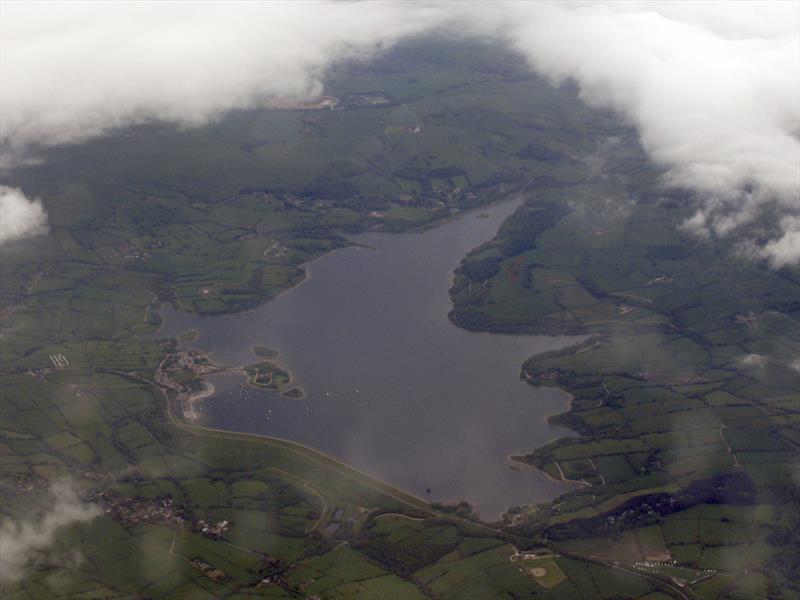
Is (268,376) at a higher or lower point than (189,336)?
lower

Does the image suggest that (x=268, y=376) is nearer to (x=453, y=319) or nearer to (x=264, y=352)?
(x=264, y=352)

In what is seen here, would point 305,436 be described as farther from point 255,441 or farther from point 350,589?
point 350,589

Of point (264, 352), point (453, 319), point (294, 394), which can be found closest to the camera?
point (294, 394)

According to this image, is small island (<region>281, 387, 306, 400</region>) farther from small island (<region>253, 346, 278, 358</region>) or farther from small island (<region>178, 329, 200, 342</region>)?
small island (<region>178, 329, 200, 342</region>)

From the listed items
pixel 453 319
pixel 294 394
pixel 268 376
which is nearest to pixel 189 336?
pixel 268 376

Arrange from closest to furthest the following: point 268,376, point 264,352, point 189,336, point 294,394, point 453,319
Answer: point 294,394 → point 268,376 → point 264,352 → point 189,336 → point 453,319

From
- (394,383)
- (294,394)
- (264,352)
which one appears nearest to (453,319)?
(394,383)

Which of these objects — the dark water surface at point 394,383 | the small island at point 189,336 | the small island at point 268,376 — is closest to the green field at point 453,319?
the small island at point 268,376

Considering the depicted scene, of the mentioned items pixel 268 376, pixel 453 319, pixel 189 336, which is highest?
pixel 189 336

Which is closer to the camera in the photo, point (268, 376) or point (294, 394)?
point (294, 394)
